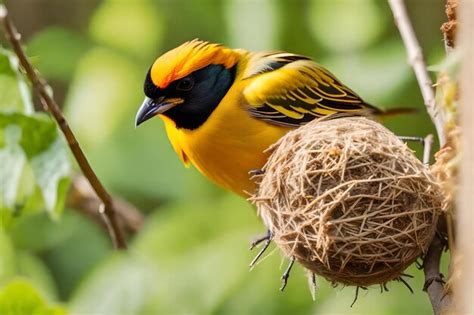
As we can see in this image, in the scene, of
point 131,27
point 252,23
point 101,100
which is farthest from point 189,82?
point 131,27

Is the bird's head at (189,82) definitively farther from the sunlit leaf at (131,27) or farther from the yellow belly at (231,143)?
the sunlit leaf at (131,27)

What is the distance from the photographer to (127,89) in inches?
222

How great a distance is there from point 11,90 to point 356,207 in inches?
40.7

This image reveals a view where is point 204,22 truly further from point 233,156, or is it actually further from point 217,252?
point 233,156

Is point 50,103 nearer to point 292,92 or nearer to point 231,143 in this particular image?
point 231,143

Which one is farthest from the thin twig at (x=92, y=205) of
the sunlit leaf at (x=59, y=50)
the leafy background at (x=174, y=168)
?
the sunlit leaf at (x=59, y=50)

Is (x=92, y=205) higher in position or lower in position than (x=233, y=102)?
lower

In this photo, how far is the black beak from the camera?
344 centimetres

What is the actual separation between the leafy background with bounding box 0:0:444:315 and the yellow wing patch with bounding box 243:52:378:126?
2.00ft

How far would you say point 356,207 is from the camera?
2486 mm

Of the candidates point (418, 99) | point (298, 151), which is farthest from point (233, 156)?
point (418, 99)

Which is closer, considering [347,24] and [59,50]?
[347,24]

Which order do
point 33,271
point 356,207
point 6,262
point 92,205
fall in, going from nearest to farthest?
point 356,207, point 6,262, point 33,271, point 92,205

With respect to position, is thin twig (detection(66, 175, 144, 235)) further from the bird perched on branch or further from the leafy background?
the bird perched on branch
